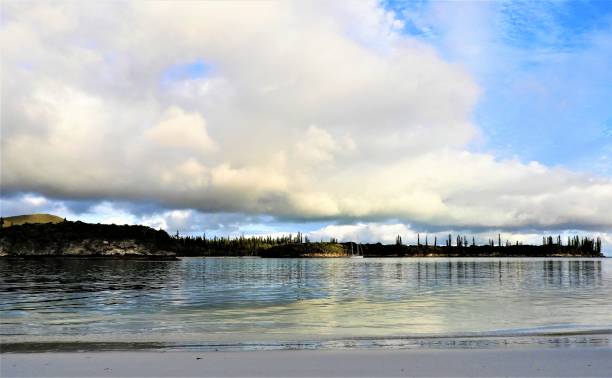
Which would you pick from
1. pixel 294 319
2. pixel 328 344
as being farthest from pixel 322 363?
pixel 294 319

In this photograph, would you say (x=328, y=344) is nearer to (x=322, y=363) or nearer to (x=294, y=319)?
(x=322, y=363)

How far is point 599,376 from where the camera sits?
63.4 ft

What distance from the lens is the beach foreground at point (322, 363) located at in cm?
1995

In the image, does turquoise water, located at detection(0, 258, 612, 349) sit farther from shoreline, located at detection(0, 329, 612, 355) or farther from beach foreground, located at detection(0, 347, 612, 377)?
beach foreground, located at detection(0, 347, 612, 377)

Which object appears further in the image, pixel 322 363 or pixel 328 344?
pixel 328 344

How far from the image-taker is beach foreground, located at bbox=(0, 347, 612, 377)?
1995 cm

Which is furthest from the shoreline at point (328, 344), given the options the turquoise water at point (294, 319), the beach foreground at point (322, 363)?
the beach foreground at point (322, 363)

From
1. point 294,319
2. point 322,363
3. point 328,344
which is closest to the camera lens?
point 322,363

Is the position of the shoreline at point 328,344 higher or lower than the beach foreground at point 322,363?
lower

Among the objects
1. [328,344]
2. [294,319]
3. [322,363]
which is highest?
[322,363]

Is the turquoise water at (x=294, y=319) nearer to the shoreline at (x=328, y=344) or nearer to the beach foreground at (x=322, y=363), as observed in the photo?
the shoreline at (x=328, y=344)

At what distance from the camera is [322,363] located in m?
21.8

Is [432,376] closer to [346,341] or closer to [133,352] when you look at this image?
[346,341]

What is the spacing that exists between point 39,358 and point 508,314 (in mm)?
37172
